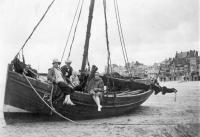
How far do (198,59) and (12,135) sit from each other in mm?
92746

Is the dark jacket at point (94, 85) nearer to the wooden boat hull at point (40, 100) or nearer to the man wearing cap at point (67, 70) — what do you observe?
the wooden boat hull at point (40, 100)

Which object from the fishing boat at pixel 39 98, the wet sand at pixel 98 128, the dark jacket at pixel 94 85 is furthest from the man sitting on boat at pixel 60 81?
the dark jacket at pixel 94 85

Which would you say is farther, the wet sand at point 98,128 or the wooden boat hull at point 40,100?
the wooden boat hull at point 40,100

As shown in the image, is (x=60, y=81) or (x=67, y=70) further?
(x=67, y=70)

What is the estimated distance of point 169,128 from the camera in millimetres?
10453

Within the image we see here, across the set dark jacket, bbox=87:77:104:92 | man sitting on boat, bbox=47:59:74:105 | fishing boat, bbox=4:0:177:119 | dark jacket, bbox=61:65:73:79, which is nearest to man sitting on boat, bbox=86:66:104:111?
dark jacket, bbox=87:77:104:92

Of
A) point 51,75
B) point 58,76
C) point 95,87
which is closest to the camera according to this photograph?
point 58,76

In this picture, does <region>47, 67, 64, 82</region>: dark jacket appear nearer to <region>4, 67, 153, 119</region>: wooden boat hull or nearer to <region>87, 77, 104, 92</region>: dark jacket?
<region>4, 67, 153, 119</region>: wooden boat hull

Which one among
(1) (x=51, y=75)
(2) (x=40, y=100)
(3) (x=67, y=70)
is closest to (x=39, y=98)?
(2) (x=40, y=100)

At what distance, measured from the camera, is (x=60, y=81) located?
9.53 metres

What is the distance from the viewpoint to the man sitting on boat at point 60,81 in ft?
31.1

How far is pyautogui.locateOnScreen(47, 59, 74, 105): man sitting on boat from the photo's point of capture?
373 inches

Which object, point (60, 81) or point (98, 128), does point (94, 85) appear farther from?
point (98, 128)

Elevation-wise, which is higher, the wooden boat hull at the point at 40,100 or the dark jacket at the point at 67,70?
the dark jacket at the point at 67,70
